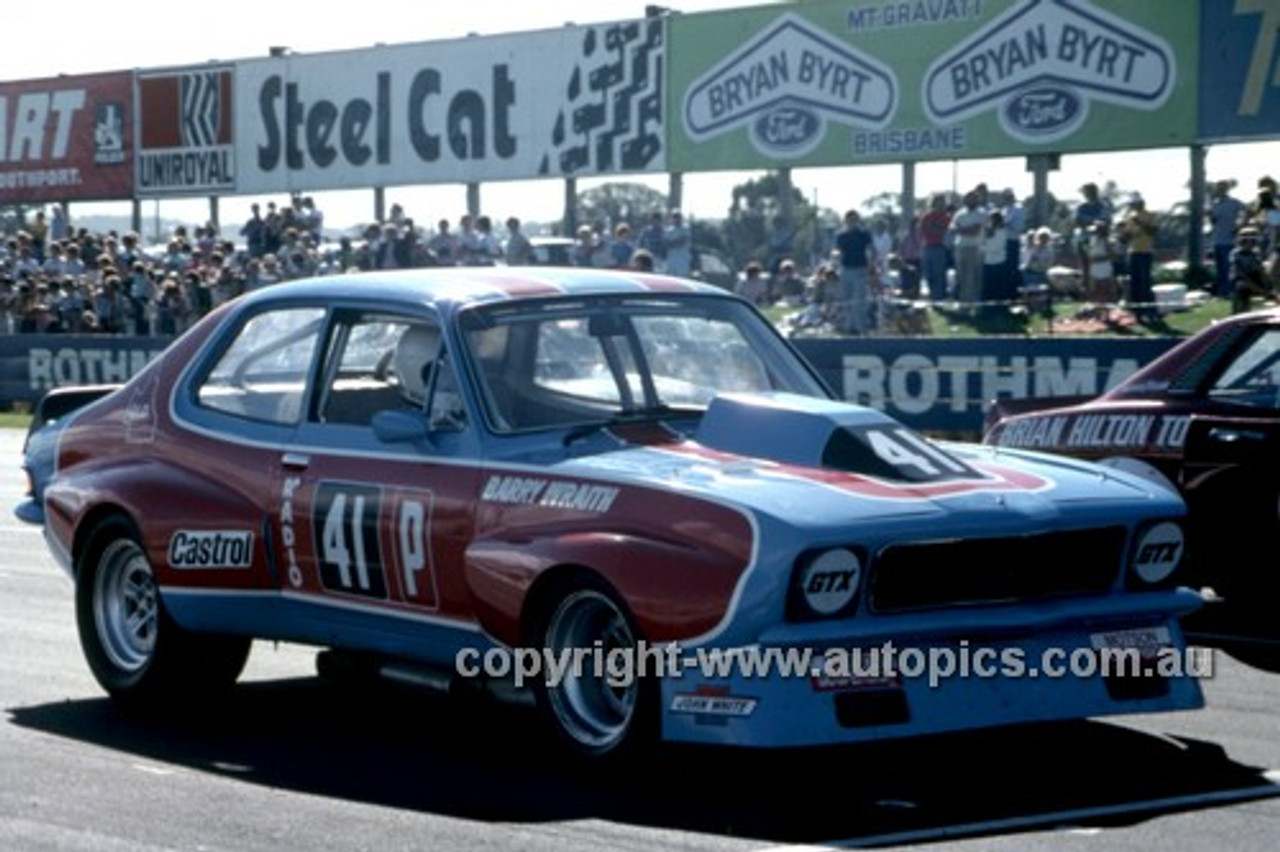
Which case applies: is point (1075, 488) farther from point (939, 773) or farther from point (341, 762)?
point (341, 762)

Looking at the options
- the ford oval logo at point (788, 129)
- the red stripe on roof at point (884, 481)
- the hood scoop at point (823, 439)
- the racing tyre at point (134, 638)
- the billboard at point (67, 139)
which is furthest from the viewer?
the billboard at point (67, 139)

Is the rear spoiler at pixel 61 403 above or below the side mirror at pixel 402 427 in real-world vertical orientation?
below

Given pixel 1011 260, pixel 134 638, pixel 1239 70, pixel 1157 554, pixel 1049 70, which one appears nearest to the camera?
pixel 1157 554

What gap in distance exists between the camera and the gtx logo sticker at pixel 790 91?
2919cm

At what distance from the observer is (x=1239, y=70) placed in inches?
1001

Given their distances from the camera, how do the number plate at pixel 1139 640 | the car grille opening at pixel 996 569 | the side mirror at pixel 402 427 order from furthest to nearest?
the side mirror at pixel 402 427
the number plate at pixel 1139 640
the car grille opening at pixel 996 569

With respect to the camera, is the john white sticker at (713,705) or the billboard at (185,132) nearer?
the john white sticker at (713,705)

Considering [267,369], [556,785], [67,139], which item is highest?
[67,139]

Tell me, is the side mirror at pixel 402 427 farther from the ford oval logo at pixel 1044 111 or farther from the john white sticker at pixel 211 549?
the ford oval logo at pixel 1044 111

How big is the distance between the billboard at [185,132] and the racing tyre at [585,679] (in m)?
32.4

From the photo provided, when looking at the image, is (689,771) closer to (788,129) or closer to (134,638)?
(134,638)

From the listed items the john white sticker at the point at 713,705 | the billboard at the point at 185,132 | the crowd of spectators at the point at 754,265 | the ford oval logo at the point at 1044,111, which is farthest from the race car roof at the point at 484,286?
the billboard at the point at 185,132

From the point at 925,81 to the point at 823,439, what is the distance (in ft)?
69.8

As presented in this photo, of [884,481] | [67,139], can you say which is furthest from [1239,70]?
[67,139]
